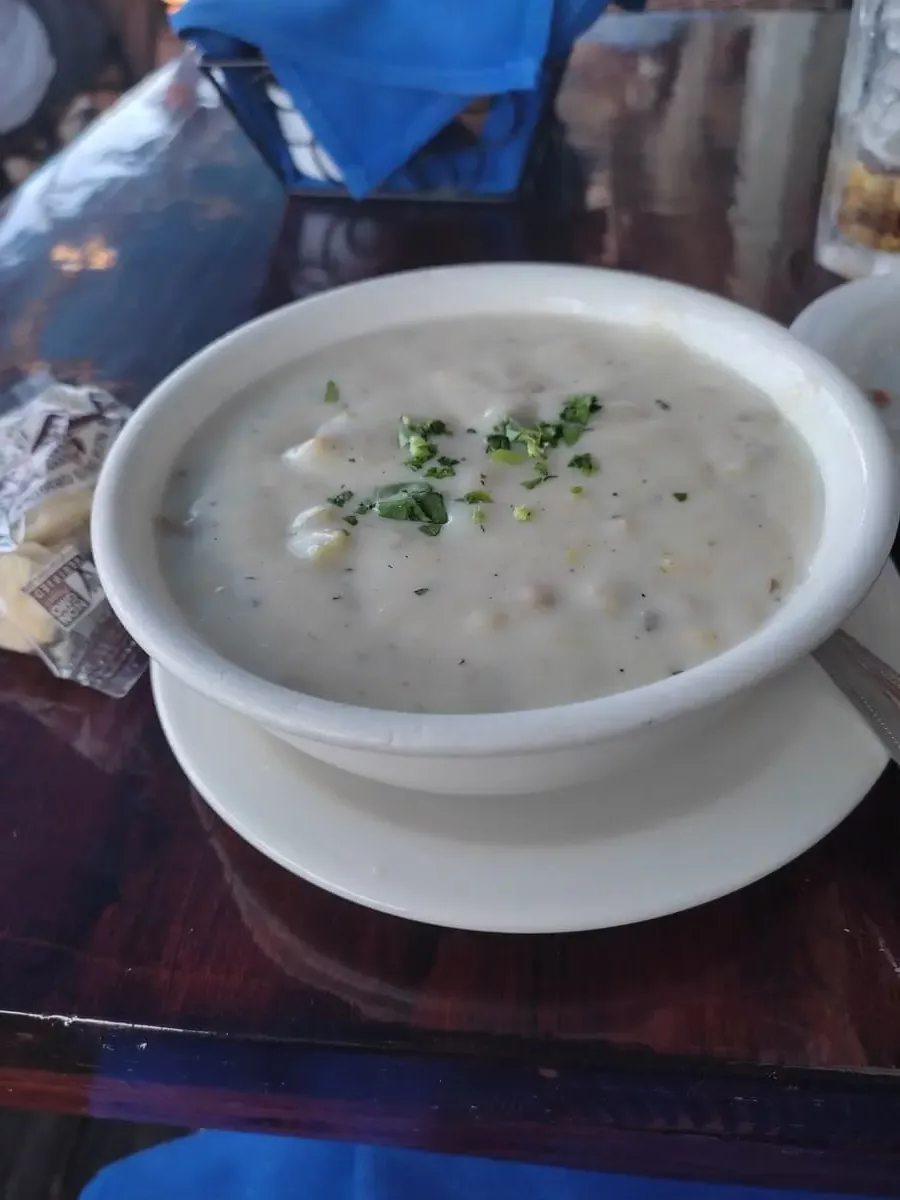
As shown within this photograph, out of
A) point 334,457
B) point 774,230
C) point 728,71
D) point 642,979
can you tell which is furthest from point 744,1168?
point 728,71

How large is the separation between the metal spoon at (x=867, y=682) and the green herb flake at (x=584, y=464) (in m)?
0.22

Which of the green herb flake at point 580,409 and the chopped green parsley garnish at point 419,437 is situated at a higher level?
the chopped green parsley garnish at point 419,437

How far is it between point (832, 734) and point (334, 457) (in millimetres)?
438

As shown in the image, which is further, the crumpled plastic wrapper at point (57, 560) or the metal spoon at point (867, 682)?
the crumpled plastic wrapper at point (57, 560)

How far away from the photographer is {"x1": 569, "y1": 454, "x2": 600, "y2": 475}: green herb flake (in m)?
0.86

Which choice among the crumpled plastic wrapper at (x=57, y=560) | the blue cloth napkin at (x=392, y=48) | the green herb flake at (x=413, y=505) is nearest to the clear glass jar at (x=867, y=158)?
the blue cloth napkin at (x=392, y=48)

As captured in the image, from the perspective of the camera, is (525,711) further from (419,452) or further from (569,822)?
(419,452)

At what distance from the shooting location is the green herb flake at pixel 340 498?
0.86 meters

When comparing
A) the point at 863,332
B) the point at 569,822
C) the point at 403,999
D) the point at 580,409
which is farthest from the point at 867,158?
the point at 403,999

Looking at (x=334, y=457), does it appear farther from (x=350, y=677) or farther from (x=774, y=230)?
(x=774, y=230)

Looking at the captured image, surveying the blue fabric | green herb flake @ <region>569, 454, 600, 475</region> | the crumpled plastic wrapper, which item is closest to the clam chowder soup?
green herb flake @ <region>569, 454, 600, 475</region>

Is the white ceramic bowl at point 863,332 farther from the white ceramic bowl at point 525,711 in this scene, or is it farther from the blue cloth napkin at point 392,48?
the blue cloth napkin at point 392,48

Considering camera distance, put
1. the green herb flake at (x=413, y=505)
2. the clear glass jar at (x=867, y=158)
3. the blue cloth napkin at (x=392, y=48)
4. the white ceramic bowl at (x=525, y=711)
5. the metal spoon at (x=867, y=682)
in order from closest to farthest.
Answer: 1. the white ceramic bowl at (x=525, y=711)
2. the metal spoon at (x=867, y=682)
3. the green herb flake at (x=413, y=505)
4. the clear glass jar at (x=867, y=158)
5. the blue cloth napkin at (x=392, y=48)

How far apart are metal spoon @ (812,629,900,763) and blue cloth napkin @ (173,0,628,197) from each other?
3.04 ft
